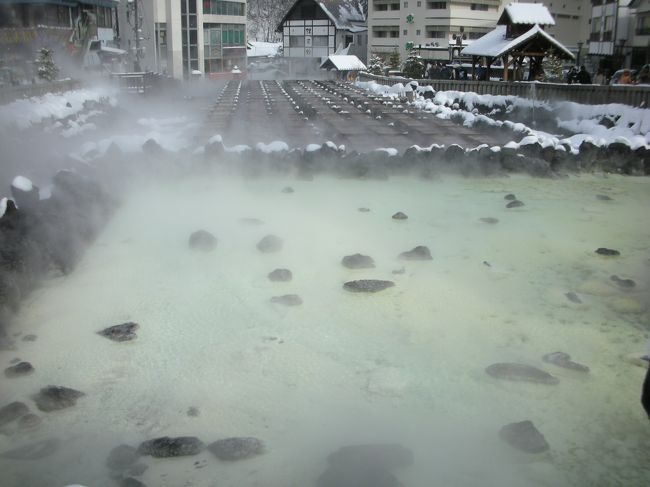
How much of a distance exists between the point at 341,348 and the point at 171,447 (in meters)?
1.51

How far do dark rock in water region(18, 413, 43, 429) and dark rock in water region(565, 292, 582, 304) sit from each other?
4.04m

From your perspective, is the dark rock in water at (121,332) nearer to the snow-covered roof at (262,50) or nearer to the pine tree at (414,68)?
the pine tree at (414,68)

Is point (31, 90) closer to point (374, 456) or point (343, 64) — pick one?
point (374, 456)

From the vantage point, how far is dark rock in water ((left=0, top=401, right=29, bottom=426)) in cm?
356

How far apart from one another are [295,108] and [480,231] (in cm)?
1317

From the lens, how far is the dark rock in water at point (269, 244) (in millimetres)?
6457

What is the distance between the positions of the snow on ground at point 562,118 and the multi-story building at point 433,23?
2287 cm

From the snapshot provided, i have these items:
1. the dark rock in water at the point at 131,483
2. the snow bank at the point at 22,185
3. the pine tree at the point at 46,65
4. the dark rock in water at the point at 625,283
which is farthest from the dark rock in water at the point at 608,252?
the pine tree at the point at 46,65

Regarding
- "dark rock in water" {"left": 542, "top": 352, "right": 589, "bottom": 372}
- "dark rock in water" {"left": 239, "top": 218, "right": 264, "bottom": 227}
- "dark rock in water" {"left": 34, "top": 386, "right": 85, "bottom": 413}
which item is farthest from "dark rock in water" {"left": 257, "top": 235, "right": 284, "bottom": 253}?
"dark rock in water" {"left": 542, "top": 352, "right": 589, "bottom": 372}

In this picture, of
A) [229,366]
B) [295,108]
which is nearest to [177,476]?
[229,366]

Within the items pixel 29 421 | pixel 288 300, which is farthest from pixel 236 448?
pixel 288 300

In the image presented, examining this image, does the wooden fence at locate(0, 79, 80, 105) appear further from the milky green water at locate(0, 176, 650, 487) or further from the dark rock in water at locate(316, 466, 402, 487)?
the dark rock in water at locate(316, 466, 402, 487)

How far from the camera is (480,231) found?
738 cm

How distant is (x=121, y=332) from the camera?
15.4 feet
